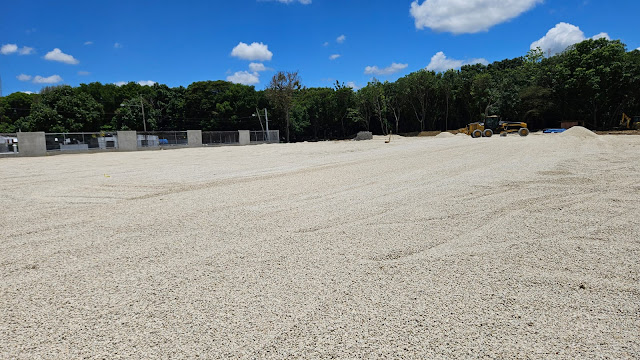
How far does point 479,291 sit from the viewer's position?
10.8 feet

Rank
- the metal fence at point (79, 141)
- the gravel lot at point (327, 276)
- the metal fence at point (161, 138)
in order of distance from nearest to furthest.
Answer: the gravel lot at point (327, 276) < the metal fence at point (79, 141) < the metal fence at point (161, 138)

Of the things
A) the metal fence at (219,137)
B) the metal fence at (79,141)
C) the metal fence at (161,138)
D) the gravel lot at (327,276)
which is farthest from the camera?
the metal fence at (219,137)

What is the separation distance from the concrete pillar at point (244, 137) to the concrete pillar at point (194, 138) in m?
4.90

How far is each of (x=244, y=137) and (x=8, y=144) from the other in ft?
71.8

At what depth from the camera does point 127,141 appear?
33.7 m

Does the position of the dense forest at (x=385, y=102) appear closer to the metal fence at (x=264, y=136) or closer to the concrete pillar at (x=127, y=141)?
Answer: the metal fence at (x=264, y=136)

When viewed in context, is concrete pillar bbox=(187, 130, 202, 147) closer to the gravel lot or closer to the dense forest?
the dense forest

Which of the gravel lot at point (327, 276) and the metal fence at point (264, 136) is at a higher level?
the metal fence at point (264, 136)

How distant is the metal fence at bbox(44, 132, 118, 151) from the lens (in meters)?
28.7

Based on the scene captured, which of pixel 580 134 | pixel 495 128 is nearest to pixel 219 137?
pixel 495 128

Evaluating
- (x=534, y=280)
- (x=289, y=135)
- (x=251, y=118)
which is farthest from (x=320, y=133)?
(x=534, y=280)

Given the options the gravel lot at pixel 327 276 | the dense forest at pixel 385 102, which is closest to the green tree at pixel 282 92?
the dense forest at pixel 385 102

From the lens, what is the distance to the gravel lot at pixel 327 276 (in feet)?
8.48

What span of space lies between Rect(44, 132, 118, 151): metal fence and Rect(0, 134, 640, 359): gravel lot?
26610 millimetres
